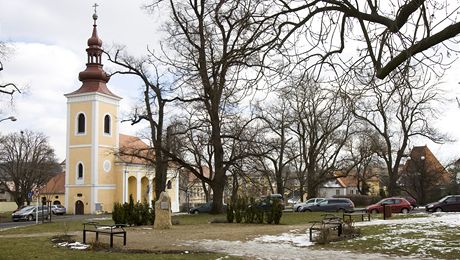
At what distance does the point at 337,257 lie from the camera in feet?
44.5

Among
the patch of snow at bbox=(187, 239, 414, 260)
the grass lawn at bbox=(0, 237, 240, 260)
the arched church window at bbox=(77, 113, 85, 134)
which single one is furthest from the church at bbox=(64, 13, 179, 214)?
the grass lawn at bbox=(0, 237, 240, 260)

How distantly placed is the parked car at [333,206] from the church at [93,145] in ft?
75.2

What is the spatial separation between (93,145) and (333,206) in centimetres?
3221

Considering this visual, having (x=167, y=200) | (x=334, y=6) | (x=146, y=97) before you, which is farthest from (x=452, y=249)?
(x=146, y=97)

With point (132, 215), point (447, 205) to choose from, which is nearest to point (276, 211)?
point (132, 215)

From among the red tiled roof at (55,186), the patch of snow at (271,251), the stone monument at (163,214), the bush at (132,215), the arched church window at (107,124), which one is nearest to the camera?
the patch of snow at (271,251)

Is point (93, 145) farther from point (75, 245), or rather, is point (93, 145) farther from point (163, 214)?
point (75, 245)

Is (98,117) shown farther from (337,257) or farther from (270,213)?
(337,257)

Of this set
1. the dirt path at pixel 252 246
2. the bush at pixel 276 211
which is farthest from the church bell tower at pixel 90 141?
the dirt path at pixel 252 246

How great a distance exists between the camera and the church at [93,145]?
214 ft

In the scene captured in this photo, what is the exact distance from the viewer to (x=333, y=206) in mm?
46594

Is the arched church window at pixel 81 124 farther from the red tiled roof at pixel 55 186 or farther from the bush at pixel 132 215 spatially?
the bush at pixel 132 215

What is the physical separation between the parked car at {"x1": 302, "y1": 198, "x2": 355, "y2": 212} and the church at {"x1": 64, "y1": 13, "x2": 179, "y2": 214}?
22926 millimetres

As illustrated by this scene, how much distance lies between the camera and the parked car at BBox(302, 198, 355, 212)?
45781mm
